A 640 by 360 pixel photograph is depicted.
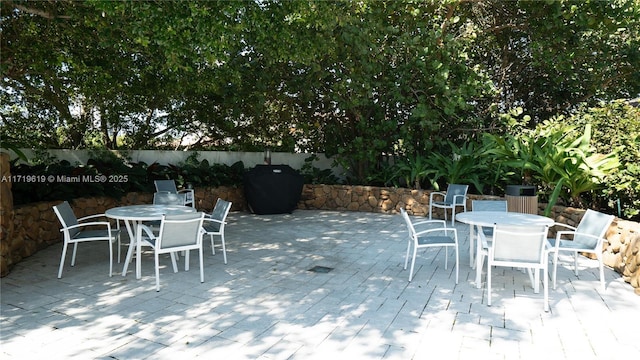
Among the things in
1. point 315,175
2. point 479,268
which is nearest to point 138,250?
point 479,268

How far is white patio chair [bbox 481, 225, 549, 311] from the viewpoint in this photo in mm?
3715

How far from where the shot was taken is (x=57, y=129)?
1029 centimetres

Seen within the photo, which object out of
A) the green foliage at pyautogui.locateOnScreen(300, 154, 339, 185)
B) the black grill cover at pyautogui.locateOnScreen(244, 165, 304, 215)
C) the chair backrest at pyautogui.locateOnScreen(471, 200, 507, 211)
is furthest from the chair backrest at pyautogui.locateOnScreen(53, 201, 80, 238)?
the green foliage at pyautogui.locateOnScreen(300, 154, 339, 185)

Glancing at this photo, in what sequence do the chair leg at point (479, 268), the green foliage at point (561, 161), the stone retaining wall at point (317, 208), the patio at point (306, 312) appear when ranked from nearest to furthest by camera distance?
the patio at point (306, 312)
the chair leg at point (479, 268)
the stone retaining wall at point (317, 208)
the green foliage at point (561, 161)

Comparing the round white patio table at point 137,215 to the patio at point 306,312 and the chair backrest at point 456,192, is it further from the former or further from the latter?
the chair backrest at point 456,192

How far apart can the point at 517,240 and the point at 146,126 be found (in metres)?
9.87

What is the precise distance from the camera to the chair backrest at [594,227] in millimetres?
4188

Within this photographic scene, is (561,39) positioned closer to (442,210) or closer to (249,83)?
(442,210)

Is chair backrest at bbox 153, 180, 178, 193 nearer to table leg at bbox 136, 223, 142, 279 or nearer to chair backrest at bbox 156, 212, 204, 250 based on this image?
table leg at bbox 136, 223, 142, 279

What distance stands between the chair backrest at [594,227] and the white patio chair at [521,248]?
79cm

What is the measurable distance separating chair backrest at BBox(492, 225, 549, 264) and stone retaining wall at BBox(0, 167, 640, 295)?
4.51 feet

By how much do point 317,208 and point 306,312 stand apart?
6.78 metres

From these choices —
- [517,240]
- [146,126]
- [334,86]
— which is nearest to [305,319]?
[517,240]

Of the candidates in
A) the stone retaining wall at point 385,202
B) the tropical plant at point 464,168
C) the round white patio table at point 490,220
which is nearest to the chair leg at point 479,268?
the round white patio table at point 490,220
